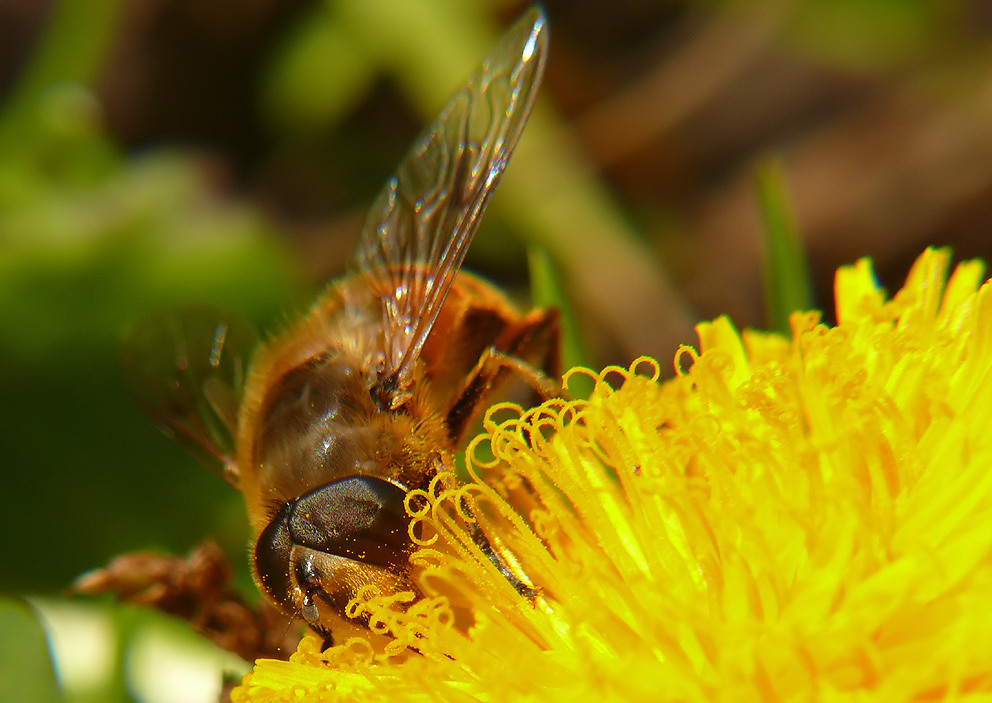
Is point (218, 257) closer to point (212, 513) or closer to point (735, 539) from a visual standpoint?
point (212, 513)

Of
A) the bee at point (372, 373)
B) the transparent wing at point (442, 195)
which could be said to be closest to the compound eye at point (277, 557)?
the bee at point (372, 373)

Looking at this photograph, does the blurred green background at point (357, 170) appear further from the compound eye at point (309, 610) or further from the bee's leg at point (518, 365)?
the compound eye at point (309, 610)

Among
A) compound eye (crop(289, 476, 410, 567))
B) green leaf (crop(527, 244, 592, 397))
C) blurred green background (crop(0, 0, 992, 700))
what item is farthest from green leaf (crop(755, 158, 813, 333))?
blurred green background (crop(0, 0, 992, 700))

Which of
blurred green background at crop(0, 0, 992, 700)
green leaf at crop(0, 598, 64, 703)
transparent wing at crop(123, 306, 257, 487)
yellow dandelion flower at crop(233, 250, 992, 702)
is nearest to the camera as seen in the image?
yellow dandelion flower at crop(233, 250, 992, 702)

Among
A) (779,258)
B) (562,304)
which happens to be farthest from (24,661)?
(779,258)

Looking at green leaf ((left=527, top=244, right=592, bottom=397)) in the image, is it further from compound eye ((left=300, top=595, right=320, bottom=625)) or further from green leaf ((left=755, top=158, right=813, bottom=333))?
compound eye ((left=300, top=595, right=320, bottom=625))

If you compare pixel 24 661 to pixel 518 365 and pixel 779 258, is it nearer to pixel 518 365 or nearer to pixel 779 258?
pixel 518 365

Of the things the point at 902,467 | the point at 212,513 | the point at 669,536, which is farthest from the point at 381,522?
the point at 212,513
